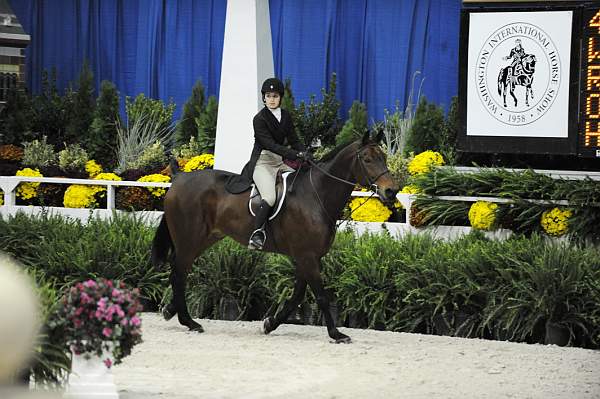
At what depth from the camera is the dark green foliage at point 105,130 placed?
1702 cm

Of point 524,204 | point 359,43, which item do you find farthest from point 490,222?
point 359,43

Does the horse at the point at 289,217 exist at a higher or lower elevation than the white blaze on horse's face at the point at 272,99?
lower

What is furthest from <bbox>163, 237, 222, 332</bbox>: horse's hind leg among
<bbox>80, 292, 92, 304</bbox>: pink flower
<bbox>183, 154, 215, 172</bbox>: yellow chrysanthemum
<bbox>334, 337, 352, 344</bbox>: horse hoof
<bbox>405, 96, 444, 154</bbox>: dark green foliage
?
<bbox>405, 96, 444, 154</bbox>: dark green foliage

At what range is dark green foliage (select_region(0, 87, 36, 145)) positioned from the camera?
683 inches

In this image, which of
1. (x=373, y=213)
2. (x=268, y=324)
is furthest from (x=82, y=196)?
(x=268, y=324)

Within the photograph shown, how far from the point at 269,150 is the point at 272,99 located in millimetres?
500

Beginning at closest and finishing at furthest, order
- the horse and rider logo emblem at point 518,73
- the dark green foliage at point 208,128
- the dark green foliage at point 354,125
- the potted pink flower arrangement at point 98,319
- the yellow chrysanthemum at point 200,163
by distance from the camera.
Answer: the potted pink flower arrangement at point 98,319 → the horse and rider logo emblem at point 518,73 → the yellow chrysanthemum at point 200,163 → the dark green foliage at point 354,125 → the dark green foliage at point 208,128

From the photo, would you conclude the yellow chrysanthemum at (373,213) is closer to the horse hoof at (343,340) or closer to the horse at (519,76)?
the horse at (519,76)

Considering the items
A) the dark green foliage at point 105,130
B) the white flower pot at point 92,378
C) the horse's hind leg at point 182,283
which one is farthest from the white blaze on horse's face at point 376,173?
the dark green foliage at point 105,130

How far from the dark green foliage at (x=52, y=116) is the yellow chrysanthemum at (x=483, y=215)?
27.8 feet

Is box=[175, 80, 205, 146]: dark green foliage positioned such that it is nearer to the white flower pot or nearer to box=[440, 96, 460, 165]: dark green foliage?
box=[440, 96, 460, 165]: dark green foliage

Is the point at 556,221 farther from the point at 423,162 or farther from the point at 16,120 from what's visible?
the point at 16,120

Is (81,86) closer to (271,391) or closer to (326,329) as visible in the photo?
(326,329)

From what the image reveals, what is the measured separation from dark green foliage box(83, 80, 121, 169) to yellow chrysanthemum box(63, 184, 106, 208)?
232 cm
